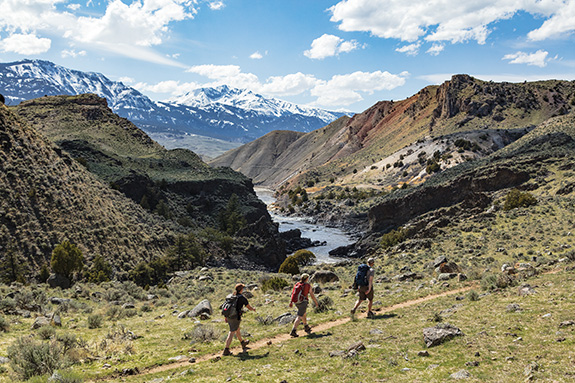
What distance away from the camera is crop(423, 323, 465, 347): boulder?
10.1 meters

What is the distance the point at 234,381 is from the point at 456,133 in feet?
399

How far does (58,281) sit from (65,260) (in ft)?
6.80

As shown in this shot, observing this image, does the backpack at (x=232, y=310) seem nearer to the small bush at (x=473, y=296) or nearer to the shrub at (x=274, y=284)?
the small bush at (x=473, y=296)

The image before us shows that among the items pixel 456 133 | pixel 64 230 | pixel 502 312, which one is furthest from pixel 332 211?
pixel 502 312

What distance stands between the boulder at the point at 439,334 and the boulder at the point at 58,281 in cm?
2813

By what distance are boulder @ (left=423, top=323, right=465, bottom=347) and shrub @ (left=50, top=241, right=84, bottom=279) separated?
29835mm

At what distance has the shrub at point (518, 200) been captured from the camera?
38188 millimetres

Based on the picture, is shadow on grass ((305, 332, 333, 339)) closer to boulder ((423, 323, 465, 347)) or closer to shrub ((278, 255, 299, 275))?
boulder ((423, 323, 465, 347))

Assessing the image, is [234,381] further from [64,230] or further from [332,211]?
[332,211]

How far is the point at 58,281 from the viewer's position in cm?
2959

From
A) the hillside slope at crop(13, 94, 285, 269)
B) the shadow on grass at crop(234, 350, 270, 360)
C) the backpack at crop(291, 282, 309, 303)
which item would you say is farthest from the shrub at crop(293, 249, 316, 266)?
the shadow on grass at crop(234, 350, 270, 360)

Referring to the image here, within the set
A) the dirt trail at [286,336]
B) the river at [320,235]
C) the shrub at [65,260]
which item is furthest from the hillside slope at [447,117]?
the dirt trail at [286,336]

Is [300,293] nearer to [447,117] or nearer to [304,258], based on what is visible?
[304,258]

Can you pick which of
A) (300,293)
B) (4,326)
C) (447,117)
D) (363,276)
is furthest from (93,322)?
(447,117)
